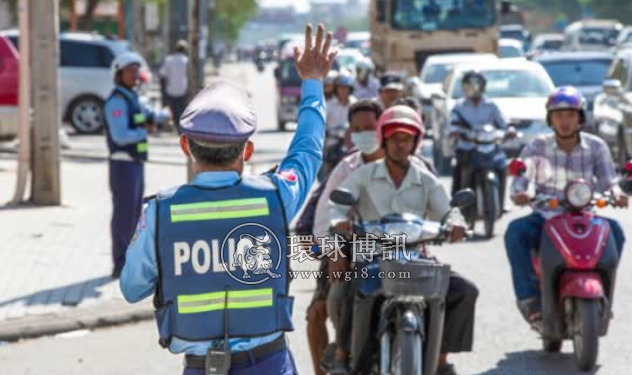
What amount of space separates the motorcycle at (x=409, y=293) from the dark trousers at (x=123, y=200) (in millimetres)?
4588

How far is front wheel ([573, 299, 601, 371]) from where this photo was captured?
8008 mm

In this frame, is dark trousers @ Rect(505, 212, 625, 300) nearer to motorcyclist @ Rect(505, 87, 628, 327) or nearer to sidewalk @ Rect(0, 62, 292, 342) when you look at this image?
motorcyclist @ Rect(505, 87, 628, 327)

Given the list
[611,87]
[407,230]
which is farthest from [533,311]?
[611,87]

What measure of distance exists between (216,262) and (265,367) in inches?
13.4

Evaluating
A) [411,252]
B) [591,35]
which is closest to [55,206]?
[411,252]

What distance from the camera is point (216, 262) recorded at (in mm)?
4492

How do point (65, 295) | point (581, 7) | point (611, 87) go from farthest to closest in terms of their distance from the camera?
point (581, 7), point (611, 87), point (65, 295)

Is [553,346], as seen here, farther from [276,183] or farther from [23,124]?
[23,124]

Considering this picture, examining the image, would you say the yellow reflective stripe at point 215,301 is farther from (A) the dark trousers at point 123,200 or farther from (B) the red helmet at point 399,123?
(A) the dark trousers at point 123,200

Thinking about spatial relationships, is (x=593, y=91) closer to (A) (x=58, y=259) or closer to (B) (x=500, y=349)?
(A) (x=58, y=259)

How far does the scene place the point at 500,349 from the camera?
9.18 metres

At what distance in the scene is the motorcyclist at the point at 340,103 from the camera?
14.5 m

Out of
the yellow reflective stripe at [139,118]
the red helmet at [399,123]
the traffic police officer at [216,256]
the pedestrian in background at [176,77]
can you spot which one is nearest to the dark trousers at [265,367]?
the traffic police officer at [216,256]

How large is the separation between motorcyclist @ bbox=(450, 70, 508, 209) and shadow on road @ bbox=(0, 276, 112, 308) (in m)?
4.55
